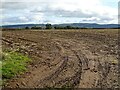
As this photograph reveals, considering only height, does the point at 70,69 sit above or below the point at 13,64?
below

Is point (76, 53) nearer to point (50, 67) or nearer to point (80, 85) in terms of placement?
point (50, 67)

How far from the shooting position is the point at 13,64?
1307cm

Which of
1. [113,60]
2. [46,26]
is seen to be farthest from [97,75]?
[46,26]

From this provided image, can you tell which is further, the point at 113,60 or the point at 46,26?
the point at 46,26

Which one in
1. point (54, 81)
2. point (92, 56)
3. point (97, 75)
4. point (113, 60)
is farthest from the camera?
point (92, 56)

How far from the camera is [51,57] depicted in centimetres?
1591

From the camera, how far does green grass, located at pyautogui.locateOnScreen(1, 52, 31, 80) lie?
472 inches

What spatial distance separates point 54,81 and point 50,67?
2.24 m

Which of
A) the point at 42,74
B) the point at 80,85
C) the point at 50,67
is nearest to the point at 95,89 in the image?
the point at 80,85

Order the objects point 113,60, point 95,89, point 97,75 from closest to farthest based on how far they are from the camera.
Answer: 1. point 95,89
2. point 97,75
3. point 113,60

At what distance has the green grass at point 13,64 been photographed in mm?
11999

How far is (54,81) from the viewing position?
1145 centimetres

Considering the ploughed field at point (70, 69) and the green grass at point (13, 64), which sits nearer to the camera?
the ploughed field at point (70, 69)

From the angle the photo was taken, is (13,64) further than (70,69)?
No
